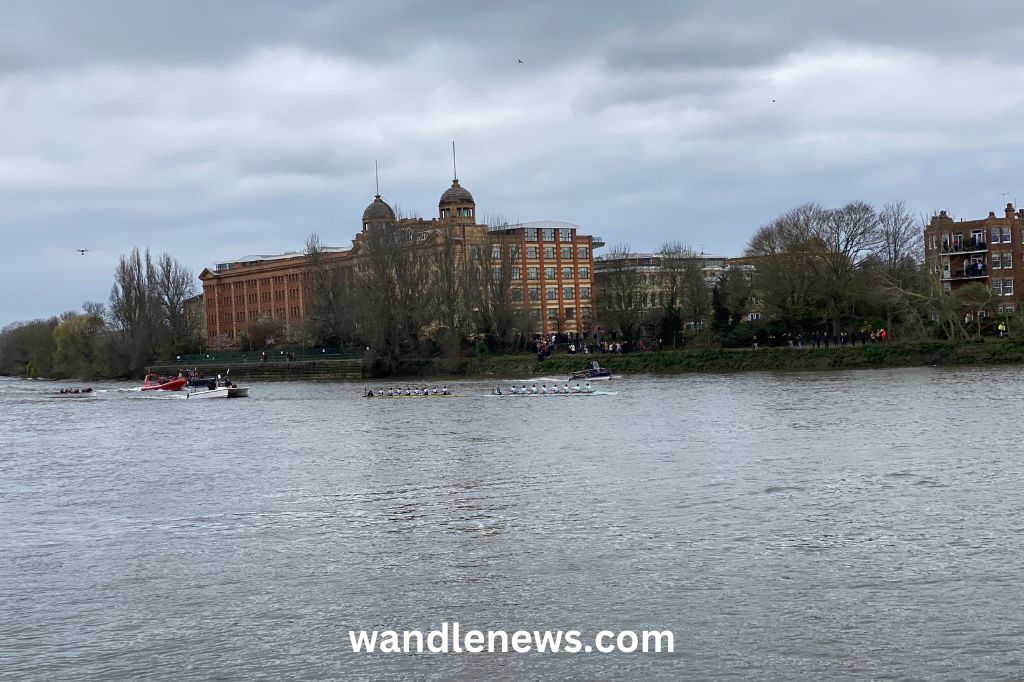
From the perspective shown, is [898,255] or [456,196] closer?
[898,255]

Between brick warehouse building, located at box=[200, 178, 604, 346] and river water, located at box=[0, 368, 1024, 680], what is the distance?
66.8 m

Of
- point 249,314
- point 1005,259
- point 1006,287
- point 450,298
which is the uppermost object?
point 249,314

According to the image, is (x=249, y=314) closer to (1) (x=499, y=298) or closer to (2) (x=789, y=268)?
(1) (x=499, y=298)

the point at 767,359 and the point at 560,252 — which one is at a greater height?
the point at 560,252

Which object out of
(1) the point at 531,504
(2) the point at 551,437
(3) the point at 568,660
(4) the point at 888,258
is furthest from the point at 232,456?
(4) the point at 888,258

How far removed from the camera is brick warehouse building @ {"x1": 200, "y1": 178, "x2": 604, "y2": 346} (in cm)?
11069

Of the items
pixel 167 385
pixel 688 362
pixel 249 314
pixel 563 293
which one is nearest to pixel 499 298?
pixel 688 362

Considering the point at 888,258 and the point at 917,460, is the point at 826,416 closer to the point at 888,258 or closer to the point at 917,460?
the point at 917,460

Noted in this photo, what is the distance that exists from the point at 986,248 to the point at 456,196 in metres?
64.9

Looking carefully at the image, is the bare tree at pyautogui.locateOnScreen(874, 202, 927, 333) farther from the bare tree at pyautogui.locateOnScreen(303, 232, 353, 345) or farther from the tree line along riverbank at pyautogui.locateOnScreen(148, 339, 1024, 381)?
the bare tree at pyautogui.locateOnScreen(303, 232, 353, 345)

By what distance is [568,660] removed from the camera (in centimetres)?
1451

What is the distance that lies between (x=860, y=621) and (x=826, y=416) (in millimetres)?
28944

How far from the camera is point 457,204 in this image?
5561 inches

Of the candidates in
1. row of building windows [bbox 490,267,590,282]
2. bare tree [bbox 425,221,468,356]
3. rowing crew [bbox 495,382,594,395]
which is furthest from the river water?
row of building windows [bbox 490,267,590,282]
